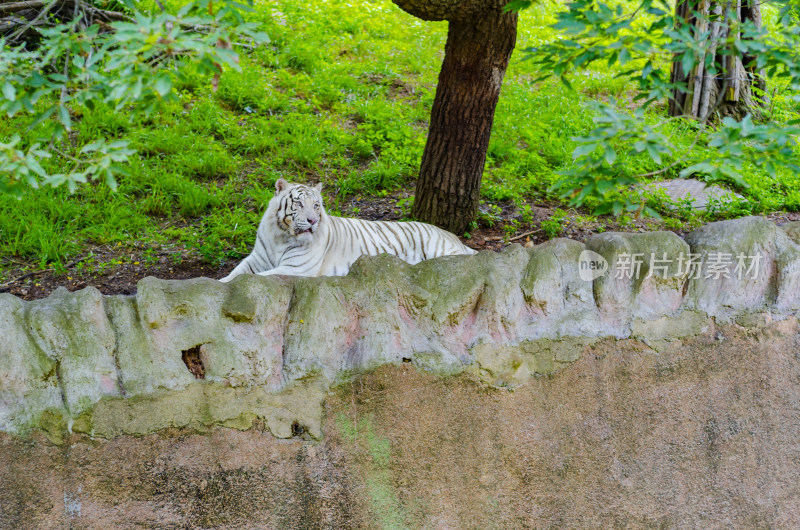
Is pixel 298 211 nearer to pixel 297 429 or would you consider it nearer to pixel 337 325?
pixel 337 325

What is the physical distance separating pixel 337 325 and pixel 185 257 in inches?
103

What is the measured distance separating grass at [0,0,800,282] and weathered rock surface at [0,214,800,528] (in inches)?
76.5

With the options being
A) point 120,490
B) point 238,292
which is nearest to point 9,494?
point 120,490

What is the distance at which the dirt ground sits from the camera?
16.3 ft

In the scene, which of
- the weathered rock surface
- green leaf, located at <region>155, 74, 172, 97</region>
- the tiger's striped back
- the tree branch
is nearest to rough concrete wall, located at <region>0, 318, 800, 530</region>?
the weathered rock surface

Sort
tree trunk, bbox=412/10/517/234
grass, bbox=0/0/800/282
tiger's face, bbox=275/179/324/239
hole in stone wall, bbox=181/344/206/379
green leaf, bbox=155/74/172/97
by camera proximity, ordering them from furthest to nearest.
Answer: grass, bbox=0/0/800/282
tree trunk, bbox=412/10/517/234
tiger's face, bbox=275/179/324/239
hole in stone wall, bbox=181/344/206/379
green leaf, bbox=155/74/172/97

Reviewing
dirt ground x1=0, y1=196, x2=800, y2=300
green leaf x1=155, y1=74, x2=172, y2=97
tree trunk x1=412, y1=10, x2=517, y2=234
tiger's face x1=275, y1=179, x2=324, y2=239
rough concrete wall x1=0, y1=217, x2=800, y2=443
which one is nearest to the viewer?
green leaf x1=155, y1=74, x2=172, y2=97

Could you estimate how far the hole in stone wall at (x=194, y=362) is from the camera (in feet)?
9.70

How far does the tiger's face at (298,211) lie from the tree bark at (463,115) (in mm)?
1248

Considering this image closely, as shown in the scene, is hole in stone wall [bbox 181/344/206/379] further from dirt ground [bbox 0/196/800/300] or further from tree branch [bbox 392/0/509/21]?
tree branch [bbox 392/0/509/21]

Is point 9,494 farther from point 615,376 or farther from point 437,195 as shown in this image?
point 437,195

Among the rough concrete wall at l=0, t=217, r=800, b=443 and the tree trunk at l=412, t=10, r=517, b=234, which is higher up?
the tree trunk at l=412, t=10, r=517, b=234

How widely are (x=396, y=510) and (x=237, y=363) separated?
0.98m

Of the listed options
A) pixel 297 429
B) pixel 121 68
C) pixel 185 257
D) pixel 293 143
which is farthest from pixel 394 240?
pixel 121 68
